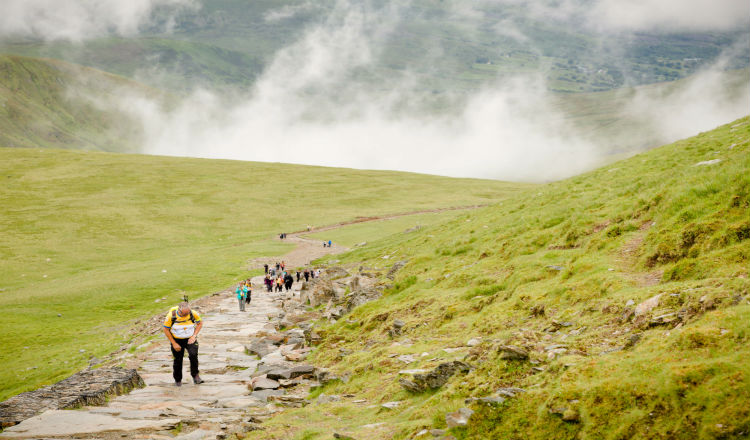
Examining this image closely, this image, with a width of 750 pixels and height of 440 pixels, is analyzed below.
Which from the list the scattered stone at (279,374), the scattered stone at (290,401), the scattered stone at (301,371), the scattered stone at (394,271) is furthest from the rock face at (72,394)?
the scattered stone at (394,271)

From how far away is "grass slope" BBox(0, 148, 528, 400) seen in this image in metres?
→ 38.9

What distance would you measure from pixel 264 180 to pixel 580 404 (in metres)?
147

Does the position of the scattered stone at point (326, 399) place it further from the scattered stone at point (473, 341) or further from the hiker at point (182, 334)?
the hiker at point (182, 334)

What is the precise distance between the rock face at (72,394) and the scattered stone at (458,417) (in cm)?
1071

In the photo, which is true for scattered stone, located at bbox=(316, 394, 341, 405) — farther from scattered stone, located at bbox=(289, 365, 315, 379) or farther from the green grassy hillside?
scattered stone, located at bbox=(289, 365, 315, 379)

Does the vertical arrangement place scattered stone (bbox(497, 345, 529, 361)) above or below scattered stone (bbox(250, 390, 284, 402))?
above

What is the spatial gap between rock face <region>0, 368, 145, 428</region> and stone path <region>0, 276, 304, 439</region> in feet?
1.20

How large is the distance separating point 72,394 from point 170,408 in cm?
302

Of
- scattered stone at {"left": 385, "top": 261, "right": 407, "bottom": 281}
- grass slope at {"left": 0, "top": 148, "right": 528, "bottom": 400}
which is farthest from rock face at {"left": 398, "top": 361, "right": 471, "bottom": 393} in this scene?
grass slope at {"left": 0, "top": 148, "right": 528, "bottom": 400}

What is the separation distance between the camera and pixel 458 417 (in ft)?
31.3

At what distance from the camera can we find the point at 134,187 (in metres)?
130

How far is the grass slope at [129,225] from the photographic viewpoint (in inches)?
1531

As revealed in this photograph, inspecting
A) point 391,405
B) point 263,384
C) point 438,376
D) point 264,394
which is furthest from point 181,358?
point 438,376

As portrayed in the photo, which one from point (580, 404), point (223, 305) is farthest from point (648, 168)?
point (223, 305)
